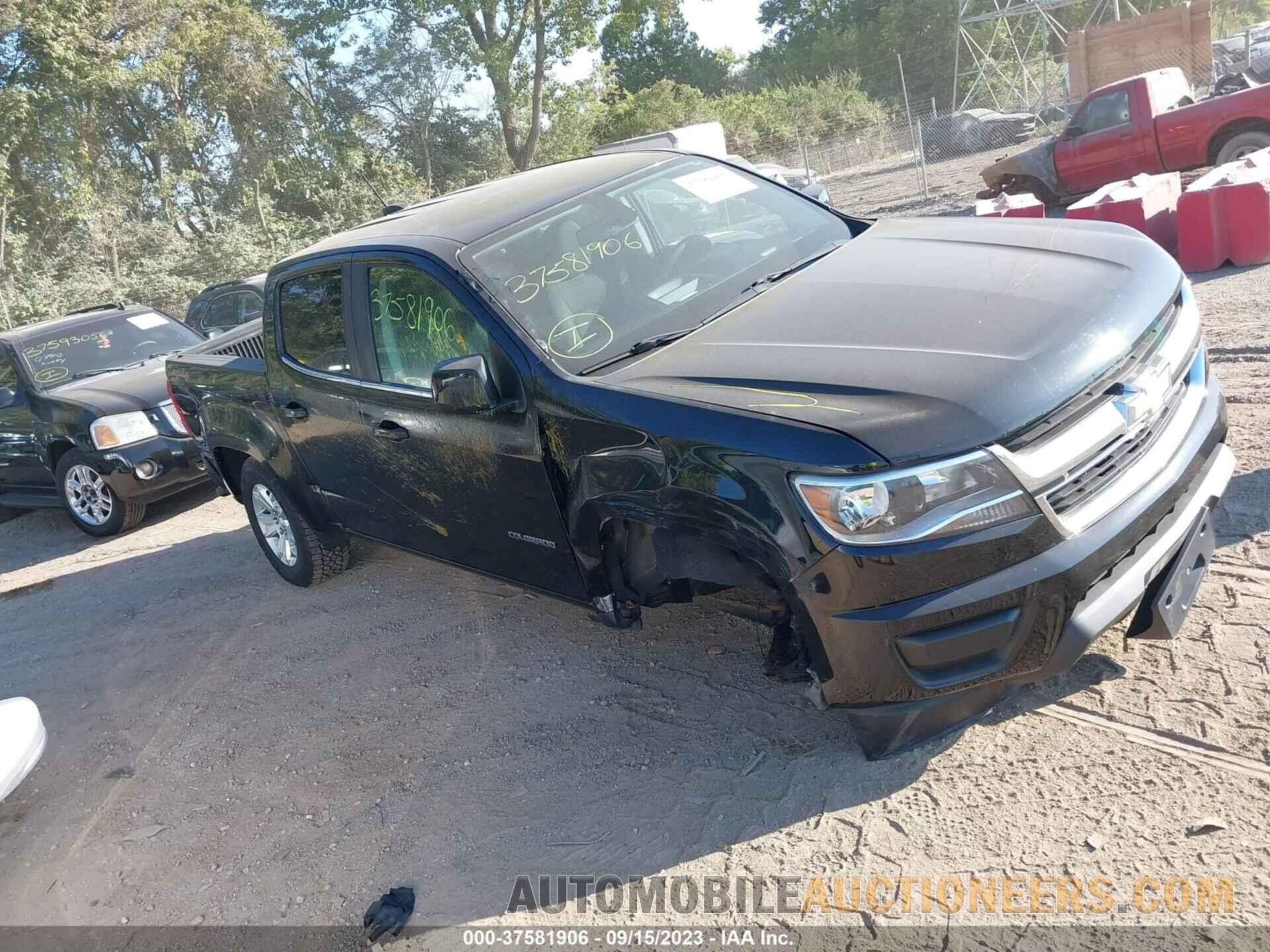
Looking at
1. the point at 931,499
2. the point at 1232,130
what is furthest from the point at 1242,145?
the point at 931,499

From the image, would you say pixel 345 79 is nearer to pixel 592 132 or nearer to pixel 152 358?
pixel 592 132

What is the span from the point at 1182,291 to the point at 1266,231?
549 centimetres

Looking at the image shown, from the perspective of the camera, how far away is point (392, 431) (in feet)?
14.1

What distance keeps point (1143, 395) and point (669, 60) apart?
56268mm

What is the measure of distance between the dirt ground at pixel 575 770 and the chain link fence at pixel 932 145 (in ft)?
39.6

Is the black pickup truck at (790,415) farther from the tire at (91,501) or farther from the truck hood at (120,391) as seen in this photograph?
the tire at (91,501)

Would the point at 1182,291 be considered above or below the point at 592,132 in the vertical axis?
below

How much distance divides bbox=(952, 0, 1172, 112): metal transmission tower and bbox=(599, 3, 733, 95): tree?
14093 mm

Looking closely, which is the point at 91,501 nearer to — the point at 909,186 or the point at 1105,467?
the point at 1105,467

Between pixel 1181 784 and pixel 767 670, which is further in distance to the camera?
pixel 767 670

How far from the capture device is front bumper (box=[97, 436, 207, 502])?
8.02 m

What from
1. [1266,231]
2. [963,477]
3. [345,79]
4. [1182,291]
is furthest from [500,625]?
[345,79]

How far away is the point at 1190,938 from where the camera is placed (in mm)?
2412

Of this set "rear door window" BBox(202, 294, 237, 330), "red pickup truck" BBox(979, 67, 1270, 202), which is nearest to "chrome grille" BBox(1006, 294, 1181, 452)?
"red pickup truck" BBox(979, 67, 1270, 202)
